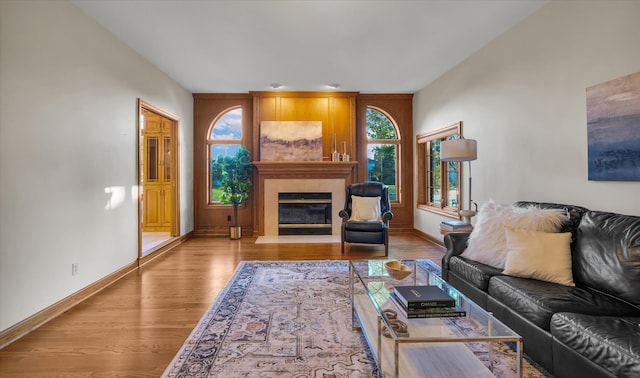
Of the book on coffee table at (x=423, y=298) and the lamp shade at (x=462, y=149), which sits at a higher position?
the lamp shade at (x=462, y=149)

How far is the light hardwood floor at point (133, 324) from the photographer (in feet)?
Answer: 6.47

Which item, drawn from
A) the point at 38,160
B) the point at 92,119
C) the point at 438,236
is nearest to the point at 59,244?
the point at 38,160

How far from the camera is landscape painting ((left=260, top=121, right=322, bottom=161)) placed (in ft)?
20.2

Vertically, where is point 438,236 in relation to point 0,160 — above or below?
below

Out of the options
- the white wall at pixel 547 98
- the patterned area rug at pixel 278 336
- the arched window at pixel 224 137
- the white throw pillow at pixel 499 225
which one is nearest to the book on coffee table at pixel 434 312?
the patterned area rug at pixel 278 336

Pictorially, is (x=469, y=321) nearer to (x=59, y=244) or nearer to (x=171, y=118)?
(x=59, y=244)

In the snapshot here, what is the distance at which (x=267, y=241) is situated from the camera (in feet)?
18.8

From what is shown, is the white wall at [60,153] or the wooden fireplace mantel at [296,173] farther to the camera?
the wooden fireplace mantel at [296,173]

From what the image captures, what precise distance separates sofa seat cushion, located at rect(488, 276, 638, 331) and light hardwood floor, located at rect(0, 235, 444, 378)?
2.20 m

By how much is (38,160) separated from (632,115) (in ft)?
14.9

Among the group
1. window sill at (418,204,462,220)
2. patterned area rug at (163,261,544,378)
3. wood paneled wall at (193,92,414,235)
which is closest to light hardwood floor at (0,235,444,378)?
patterned area rug at (163,261,544,378)

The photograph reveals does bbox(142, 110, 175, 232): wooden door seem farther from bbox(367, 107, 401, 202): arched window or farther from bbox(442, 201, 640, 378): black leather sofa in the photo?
bbox(442, 201, 640, 378): black leather sofa

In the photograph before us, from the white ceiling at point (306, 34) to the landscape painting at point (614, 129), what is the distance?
1195 mm

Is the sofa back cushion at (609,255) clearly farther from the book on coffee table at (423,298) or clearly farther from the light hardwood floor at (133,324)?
the light hardwood floor at (133,324)
